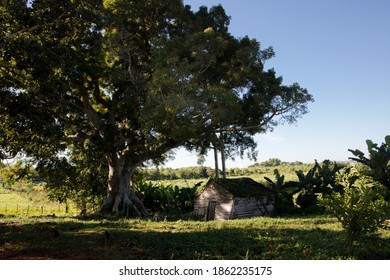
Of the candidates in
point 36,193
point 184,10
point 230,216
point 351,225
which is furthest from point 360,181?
point 36,193

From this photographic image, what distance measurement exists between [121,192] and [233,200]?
8.55m

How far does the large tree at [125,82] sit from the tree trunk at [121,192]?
0.25 ft

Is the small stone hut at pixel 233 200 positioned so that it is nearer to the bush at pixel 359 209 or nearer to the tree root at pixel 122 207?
the tree root at pixel 122 207

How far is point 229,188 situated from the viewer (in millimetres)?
21734

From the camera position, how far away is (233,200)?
21.2 meters

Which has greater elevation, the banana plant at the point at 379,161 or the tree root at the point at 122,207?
the banana plant at the point at 379,161

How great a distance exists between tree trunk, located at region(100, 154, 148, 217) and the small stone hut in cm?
471

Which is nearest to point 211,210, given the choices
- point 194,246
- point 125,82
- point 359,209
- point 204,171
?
point 125,82

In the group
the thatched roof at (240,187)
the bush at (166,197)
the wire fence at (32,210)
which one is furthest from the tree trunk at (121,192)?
the wire fence at (32,210)

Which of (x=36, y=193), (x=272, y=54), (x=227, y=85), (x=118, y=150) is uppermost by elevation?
(x=272, y=54)

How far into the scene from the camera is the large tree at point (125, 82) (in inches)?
538

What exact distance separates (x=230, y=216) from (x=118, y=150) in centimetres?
977

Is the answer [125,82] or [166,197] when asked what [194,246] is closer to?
[125,82]

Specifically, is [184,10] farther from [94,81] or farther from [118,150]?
[118,150]
